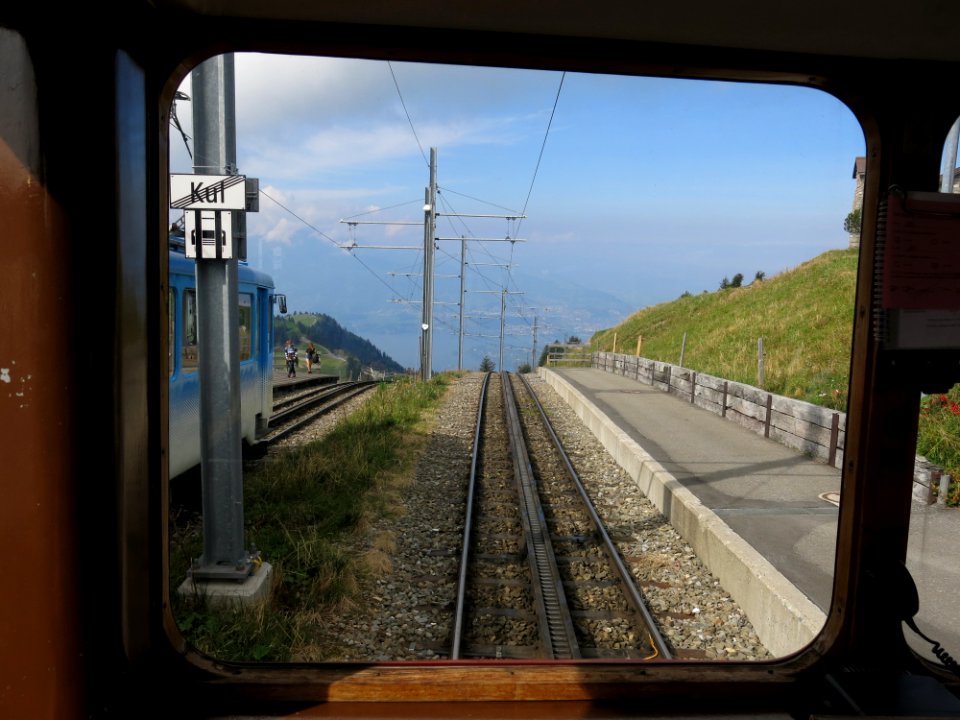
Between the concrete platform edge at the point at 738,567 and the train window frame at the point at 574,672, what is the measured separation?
120 centimetres

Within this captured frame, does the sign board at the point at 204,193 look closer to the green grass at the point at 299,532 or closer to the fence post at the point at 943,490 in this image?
the green grass at the point at 299,532

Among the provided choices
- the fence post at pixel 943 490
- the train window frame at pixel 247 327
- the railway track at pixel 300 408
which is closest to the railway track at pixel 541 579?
the fence post at pixel 943 490

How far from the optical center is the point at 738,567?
5402 mm

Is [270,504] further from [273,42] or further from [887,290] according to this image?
[887,290]

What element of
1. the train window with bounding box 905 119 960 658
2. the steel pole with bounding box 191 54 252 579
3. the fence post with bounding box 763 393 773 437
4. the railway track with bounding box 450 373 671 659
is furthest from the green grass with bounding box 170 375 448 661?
the fence post with bounding box 763 393 773 437

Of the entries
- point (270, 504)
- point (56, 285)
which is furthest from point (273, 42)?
point (270, 504)

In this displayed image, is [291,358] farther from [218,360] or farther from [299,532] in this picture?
[218,360]

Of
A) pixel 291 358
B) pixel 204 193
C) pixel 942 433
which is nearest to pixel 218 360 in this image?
pixel 204 193

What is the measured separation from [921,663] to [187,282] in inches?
255

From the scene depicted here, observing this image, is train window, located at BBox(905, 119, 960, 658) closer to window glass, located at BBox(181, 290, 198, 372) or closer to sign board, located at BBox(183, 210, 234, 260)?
sign board, located at BBox(183, 210, 234, 260)

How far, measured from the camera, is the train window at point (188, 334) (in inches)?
267

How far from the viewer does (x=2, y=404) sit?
1810mm

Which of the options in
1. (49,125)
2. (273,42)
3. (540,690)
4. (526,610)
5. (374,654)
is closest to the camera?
(49,125)

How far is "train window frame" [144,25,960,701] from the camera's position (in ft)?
8.02
